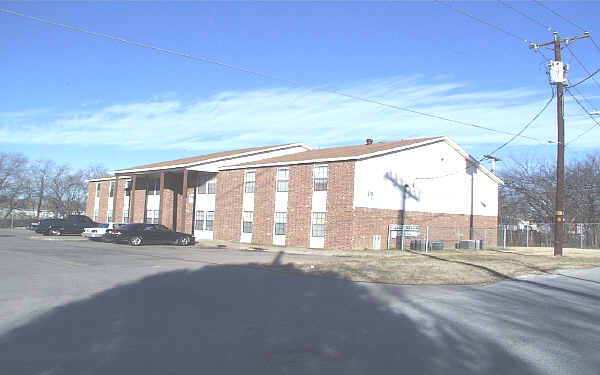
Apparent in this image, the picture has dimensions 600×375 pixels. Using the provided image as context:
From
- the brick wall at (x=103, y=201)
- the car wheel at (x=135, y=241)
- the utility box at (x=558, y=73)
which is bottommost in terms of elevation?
the car wheel at (x=135, y=241)

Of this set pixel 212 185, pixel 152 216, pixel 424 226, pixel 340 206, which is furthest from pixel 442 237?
pixel 152 216

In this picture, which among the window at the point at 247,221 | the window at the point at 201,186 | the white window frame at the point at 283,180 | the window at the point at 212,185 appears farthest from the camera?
the window at the point at 201,186

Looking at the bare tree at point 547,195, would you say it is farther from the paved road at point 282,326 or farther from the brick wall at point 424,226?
the paved road at point 282,326

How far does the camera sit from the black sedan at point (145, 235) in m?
27.5

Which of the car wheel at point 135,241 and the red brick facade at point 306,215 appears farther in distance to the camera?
the car wheel at point 135,241

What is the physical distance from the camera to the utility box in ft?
78.3

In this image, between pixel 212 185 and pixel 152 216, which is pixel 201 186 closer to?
pixel 212 185

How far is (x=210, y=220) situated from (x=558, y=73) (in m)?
23.6

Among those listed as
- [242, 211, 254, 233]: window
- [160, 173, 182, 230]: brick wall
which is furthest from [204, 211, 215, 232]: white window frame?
[160, 173, 182, 230]: brick wall

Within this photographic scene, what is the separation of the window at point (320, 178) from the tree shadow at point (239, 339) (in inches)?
689

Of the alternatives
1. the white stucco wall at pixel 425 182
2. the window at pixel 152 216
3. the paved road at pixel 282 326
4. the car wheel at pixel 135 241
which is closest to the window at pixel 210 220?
the window at pixel 152 216

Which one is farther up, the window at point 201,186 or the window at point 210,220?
the window at point 201,186

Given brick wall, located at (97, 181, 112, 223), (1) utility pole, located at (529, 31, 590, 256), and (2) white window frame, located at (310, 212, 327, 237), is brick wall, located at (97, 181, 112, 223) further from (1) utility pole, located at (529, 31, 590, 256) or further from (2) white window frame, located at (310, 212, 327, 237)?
(1) utility pole, located at (529, 31, 590, 256)

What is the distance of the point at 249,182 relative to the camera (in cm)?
3284
